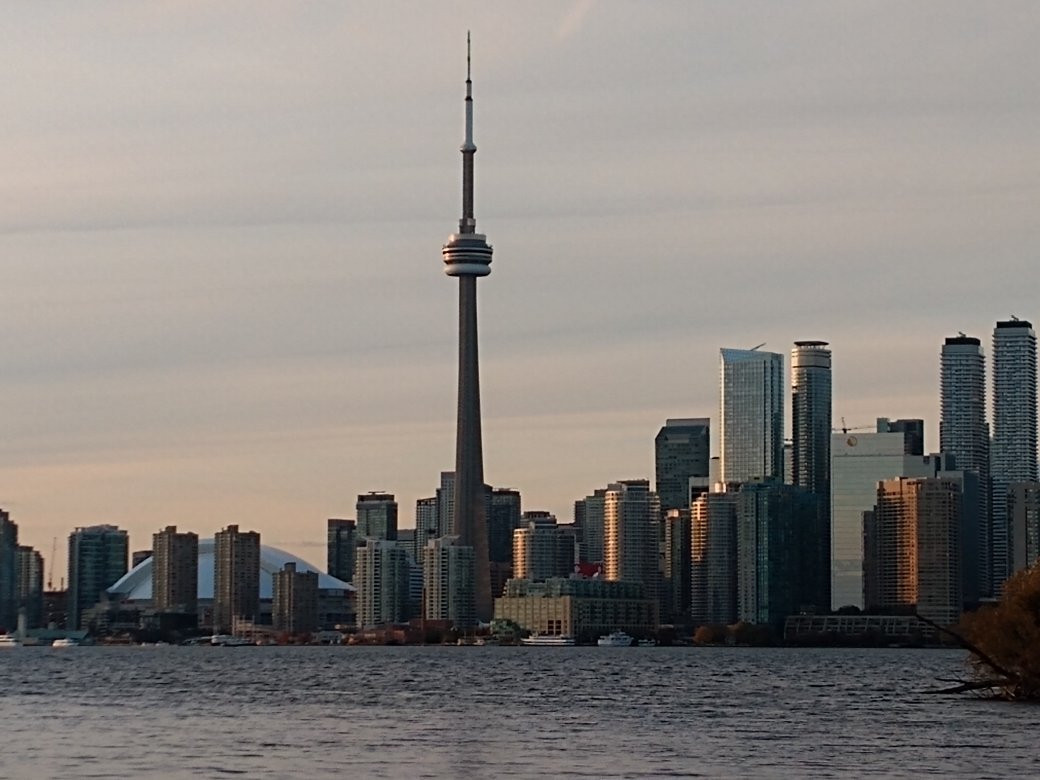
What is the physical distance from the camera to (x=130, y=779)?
76.0 meters

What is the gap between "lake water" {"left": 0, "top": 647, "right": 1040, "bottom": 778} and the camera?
8112 cm

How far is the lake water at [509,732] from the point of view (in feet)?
266

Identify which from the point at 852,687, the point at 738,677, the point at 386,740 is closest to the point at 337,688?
the point at 852,687

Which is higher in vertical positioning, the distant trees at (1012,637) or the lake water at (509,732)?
the distant trees at (1012,637)

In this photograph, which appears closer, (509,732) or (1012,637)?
(509,732)

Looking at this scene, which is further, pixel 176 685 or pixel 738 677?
pixel 738 677

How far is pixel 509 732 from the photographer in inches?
3976

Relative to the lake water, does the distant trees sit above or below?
A: above

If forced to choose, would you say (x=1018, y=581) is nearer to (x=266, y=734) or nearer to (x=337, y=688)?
(x=266, y=734)

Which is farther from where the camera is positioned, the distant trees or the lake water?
the distant trees

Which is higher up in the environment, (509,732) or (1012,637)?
(1012,637)

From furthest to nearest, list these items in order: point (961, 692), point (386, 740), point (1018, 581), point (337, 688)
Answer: point (337, 688), point (961, 692), point (1018, 581), point (386, 740)

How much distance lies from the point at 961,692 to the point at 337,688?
42260 millimetres

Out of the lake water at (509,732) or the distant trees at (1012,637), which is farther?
the distant trees at (1012,637)
